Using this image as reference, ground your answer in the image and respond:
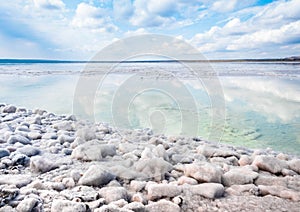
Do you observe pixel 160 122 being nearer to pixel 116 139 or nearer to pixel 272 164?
pixel 116 139

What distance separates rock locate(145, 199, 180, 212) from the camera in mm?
1438

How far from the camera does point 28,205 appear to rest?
1347mm

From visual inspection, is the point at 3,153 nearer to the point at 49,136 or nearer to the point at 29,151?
the point at 29,151

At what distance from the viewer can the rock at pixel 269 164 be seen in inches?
83.3

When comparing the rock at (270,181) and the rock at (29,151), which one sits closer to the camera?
the rock at (270,181)

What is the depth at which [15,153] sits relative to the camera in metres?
2.25

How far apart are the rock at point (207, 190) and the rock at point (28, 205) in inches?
34.1

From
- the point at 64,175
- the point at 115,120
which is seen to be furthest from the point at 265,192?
the point at 115,120

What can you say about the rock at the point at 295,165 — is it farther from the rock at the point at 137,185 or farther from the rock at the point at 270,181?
the rock at the point at 137,185

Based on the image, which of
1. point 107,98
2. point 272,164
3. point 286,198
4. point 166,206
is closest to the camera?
point 166,206

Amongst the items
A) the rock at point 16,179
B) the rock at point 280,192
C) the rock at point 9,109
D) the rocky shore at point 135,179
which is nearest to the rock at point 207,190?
the rocky shore at point 135,179

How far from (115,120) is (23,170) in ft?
7.61

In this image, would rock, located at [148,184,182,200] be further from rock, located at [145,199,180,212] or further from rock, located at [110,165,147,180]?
rock, located at [110,165,147,180]

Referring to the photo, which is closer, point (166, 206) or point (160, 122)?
point (166, 206)
